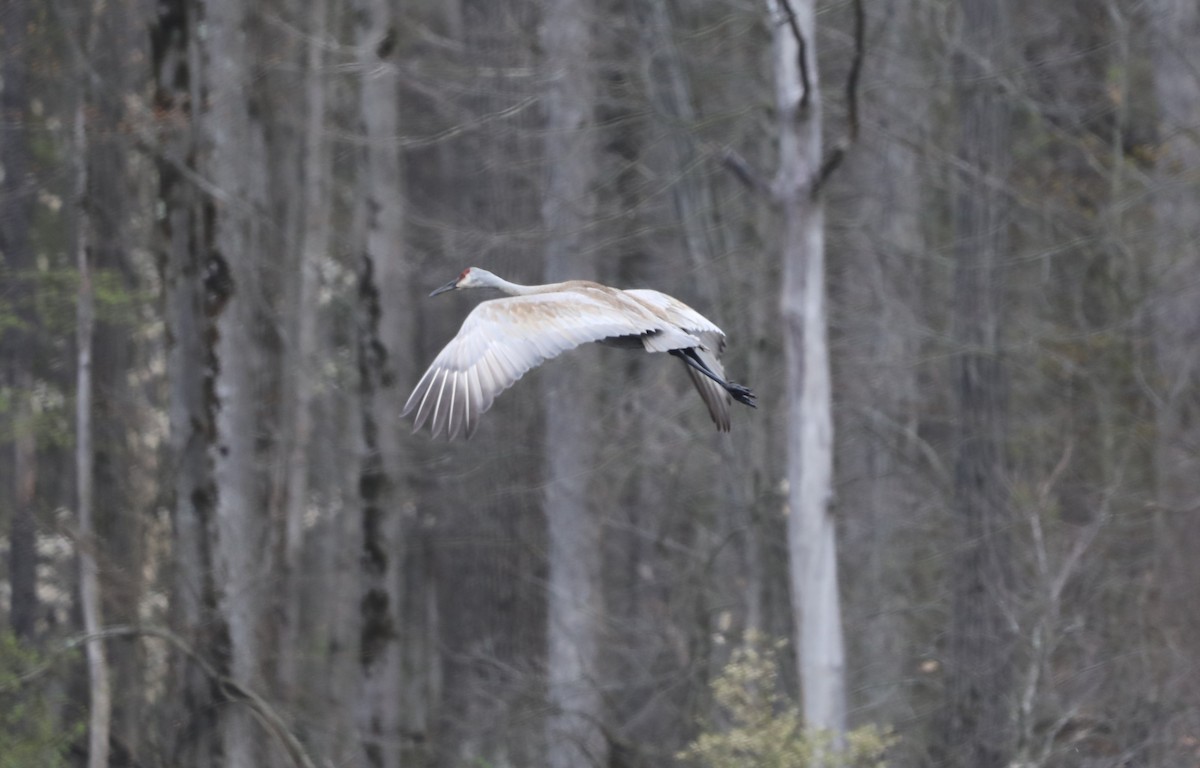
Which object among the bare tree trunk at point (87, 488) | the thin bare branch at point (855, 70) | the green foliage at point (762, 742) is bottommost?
the green foliage at point (762, 742)

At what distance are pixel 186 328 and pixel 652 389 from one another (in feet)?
14.8

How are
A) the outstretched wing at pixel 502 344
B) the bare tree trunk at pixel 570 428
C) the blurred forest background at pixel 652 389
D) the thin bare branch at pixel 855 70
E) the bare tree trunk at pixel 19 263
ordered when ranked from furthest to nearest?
1. the bare tree trunk at pixel 19 263
2. the bare tree trunk at pixel 570 428
3. the blurred forest background at pixel 652 389
4. the thin bare branch at pixel 855 70
5. the outstretched wing at pixel 502 344

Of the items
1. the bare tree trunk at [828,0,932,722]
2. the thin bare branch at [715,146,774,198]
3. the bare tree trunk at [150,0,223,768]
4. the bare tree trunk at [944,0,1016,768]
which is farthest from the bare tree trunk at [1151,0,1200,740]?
the bare tree trunk at [150,0,223,768]

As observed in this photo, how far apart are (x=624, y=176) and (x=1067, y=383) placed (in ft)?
16.4

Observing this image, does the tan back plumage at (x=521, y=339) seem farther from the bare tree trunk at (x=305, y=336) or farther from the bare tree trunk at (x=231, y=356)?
the bare tree trunk at (x=305, y=336)

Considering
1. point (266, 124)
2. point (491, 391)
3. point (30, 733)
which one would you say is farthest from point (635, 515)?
point (491, 391)

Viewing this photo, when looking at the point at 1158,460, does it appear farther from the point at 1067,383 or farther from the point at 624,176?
the point at 624,176

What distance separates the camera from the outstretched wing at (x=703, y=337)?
810 centimetres

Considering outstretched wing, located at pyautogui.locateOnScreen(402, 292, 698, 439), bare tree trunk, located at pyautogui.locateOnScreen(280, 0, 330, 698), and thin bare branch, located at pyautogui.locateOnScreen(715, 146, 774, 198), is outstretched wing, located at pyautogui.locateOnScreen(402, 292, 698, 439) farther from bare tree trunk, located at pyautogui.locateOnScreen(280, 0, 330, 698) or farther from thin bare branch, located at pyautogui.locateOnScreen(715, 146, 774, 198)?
bare tree trunk, located at pyautogui.locateOnScreen(280, 0, 330, 698)

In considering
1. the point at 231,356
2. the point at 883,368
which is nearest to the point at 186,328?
the point at 231,356

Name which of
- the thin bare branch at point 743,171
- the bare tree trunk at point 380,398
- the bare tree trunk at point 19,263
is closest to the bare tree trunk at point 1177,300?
the thin bare branch at point 743,171

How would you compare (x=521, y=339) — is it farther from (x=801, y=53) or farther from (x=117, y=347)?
(x=117, y=347)

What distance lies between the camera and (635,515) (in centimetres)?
2041

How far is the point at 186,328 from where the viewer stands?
1267cm
